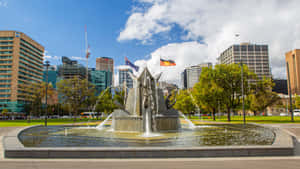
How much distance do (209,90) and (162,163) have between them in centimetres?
3439

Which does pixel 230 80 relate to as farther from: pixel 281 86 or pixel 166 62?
pixel 281 86

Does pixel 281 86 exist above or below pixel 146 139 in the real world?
above

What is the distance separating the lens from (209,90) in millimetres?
39688

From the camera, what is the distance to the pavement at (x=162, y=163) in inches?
259

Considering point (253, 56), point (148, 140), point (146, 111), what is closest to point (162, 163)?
point (148, 140)

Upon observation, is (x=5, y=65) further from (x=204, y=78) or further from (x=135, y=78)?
(x=135, y=78)

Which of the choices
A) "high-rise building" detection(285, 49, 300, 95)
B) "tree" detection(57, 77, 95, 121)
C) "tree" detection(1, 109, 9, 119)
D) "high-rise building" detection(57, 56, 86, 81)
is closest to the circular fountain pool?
"high-rise building" detection(285, 49, 300, 95)

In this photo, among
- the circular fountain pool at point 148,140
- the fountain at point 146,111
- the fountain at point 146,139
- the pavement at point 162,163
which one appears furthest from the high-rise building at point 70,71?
the pavement at point 162,163

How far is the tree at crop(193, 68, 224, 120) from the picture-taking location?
38.7 meters

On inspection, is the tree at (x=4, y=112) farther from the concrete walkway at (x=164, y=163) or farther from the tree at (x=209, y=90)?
the concrete walkway at (x=164, y=163)

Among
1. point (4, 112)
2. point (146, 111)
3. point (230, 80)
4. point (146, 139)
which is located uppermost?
point (230, 80)

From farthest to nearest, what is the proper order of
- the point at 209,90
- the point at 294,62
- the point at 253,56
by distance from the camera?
the point at 253,56, the point at 294,62, the point at 209,90

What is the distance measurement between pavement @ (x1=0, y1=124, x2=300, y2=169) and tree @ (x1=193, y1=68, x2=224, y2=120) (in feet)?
104

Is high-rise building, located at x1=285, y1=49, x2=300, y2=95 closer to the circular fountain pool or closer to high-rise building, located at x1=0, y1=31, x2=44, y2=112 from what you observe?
the circular fountain pool
